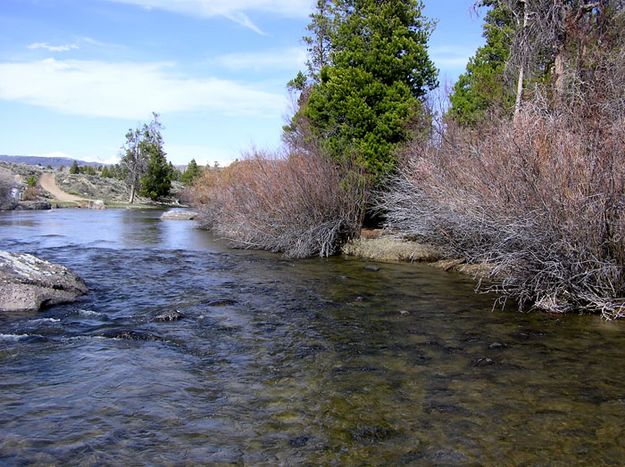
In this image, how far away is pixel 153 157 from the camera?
5928cm

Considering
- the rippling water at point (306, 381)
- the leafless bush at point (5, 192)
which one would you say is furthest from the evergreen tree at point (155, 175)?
the rippling water at point (306, 381)

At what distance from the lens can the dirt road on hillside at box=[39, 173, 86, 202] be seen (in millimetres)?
58338

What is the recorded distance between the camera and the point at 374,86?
59.0 ft

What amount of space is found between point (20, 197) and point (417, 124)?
42069 mm

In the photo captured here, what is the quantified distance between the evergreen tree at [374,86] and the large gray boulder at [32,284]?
10.1 m

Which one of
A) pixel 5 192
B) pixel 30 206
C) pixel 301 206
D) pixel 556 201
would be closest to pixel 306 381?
pixel 556 201

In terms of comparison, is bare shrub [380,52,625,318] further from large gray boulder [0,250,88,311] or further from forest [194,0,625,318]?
large gray boulder [0,250,88,311]

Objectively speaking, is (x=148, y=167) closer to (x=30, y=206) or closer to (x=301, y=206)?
(x=30, y=206)

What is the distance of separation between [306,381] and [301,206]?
36.0 feet

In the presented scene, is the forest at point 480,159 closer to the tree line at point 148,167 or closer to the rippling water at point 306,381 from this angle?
the rippling water at point 306,381

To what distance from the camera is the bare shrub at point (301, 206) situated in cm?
1655

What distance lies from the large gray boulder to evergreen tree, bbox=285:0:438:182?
33.2ft

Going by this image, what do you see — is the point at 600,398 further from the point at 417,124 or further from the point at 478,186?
the point at 417,124

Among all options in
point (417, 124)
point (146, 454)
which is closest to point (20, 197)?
point (417, 124)
